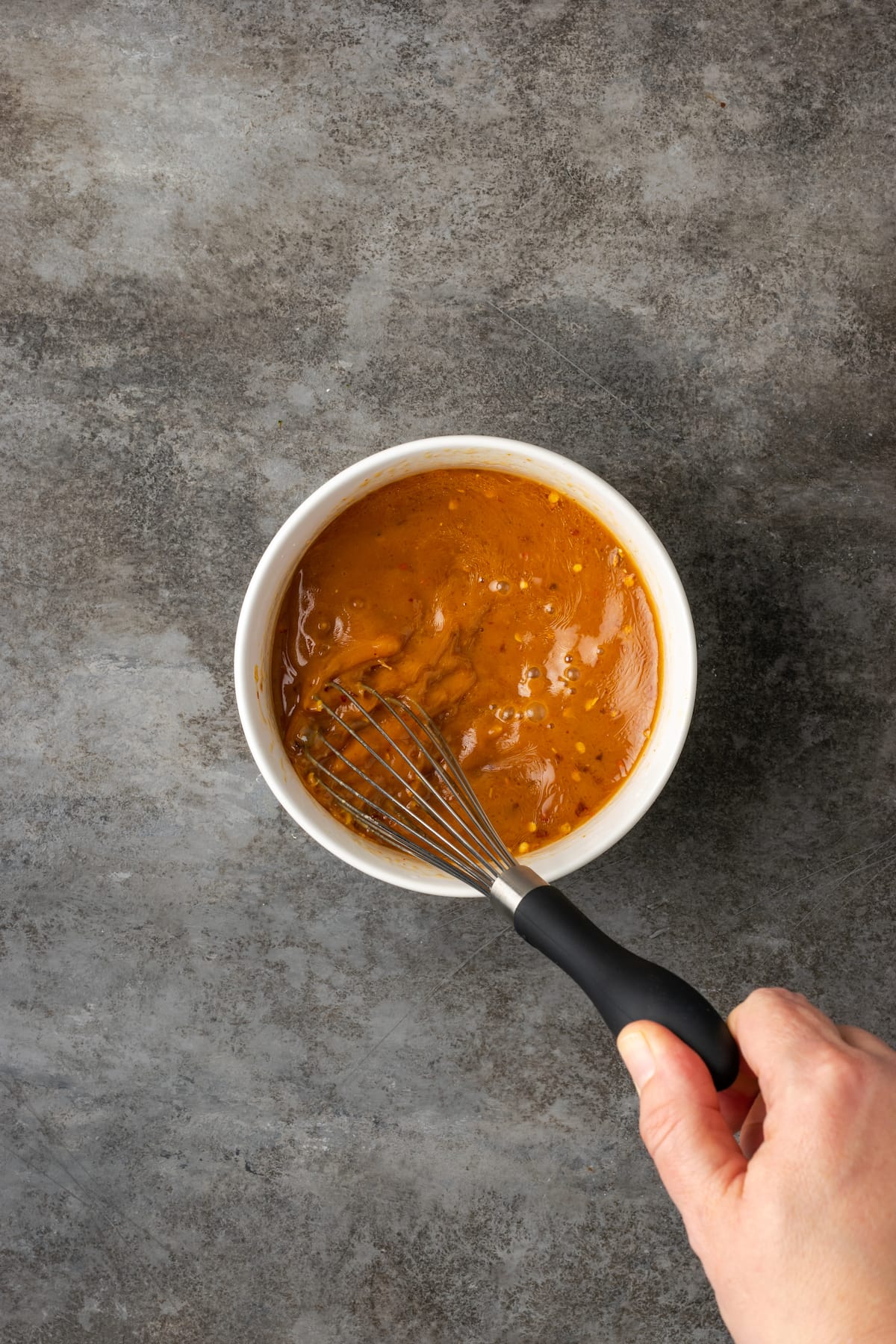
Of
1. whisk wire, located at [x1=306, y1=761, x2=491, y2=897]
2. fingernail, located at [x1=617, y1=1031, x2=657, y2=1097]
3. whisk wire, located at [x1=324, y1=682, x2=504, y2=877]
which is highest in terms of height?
fingernail, located at [x1=617, y1=1031, x2=657, y2=1097]

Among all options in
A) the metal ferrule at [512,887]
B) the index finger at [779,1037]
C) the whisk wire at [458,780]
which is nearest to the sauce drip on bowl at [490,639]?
the whisk wire at [458,780]

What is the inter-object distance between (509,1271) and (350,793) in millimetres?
967

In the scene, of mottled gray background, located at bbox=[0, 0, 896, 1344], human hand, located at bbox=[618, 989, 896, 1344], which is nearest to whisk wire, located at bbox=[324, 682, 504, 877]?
mottled gray background, located at bbox=[0, 0, 896, 1344]

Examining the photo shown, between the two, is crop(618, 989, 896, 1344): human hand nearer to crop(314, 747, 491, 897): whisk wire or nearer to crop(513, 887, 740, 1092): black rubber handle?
crop(513, 887, 740, 1092): black rubber handle

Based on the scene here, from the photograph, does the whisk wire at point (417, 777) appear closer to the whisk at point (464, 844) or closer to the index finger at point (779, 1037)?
the whisk at point (464, 844)

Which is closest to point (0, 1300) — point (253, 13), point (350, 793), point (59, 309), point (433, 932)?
point (433, 932)

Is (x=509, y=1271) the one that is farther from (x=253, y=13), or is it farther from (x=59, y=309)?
(x=253, y=13)

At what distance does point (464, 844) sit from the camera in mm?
1460

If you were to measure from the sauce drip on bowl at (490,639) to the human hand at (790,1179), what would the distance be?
461mm

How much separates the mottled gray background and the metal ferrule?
42 centimetres

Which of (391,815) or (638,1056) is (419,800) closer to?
(391,815)

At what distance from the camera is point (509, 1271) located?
1.72 metres

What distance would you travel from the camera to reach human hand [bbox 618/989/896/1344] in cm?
105

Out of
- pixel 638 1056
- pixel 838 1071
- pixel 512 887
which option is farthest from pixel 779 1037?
pixel 512 887
